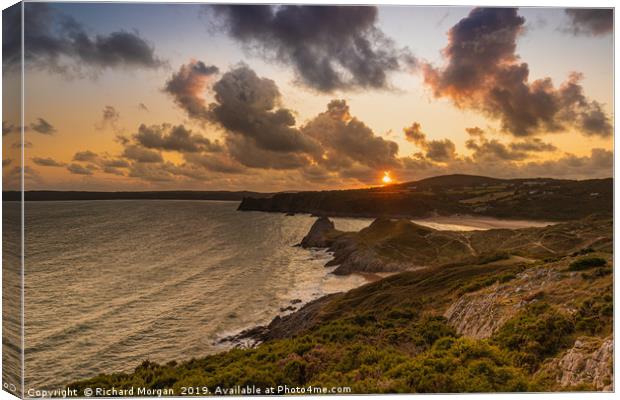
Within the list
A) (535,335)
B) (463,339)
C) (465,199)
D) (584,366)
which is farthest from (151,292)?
(584,366)

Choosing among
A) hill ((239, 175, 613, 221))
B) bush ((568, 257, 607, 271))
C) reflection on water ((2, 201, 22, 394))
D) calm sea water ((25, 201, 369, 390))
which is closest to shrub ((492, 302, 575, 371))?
bush ((568, 257, 607, 271))

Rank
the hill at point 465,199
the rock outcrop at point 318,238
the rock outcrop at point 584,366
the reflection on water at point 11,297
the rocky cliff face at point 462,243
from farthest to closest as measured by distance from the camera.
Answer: the rock outcrop at point 318,238 → the rocky cliff face at point 462,243 → the hill at point 465,199 → the reflection on water at point 11,297 → the rock outcrop at point 584,366

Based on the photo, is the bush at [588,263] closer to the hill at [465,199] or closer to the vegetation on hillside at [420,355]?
the vegetation on hillside at [420,355]

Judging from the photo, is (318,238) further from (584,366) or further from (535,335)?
(584,366)

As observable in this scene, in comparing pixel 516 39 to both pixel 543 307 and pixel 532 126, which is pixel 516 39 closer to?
pixel 532 126

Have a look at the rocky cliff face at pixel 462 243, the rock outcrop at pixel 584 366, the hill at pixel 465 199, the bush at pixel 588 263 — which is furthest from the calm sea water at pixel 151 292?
the rock outcrop at pixel 584 366
